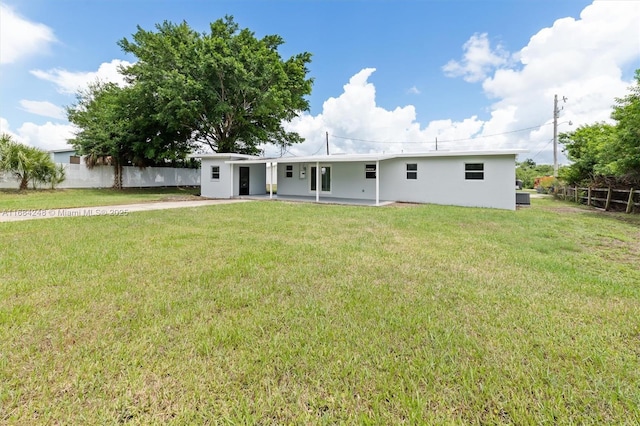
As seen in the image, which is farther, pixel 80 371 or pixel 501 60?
pixel 501 60

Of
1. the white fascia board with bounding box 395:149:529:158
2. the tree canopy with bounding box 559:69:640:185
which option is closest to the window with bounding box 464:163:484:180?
the white fascia board with bounding box 395:149:529:158

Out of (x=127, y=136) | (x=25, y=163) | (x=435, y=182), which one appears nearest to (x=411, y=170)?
(x=435, y=182)

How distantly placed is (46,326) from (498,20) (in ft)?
60.2

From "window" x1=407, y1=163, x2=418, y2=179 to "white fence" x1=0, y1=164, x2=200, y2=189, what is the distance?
20004mm

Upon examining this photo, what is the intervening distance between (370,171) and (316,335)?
13564 mm

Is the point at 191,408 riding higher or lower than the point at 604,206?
lower

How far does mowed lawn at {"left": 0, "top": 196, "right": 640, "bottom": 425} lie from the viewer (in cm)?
183

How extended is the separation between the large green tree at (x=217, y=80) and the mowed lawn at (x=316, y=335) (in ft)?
46.3

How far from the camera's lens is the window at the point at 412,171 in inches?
563

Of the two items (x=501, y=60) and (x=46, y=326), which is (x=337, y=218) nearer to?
(x=46, y=326)

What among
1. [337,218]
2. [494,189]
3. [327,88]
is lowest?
[337,218]

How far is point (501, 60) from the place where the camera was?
725 inches

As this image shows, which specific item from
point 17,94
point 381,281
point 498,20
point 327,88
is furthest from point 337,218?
point 17,94

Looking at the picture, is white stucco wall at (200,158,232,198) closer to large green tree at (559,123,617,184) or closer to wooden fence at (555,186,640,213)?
wooden fence at (555,186,640,213)
